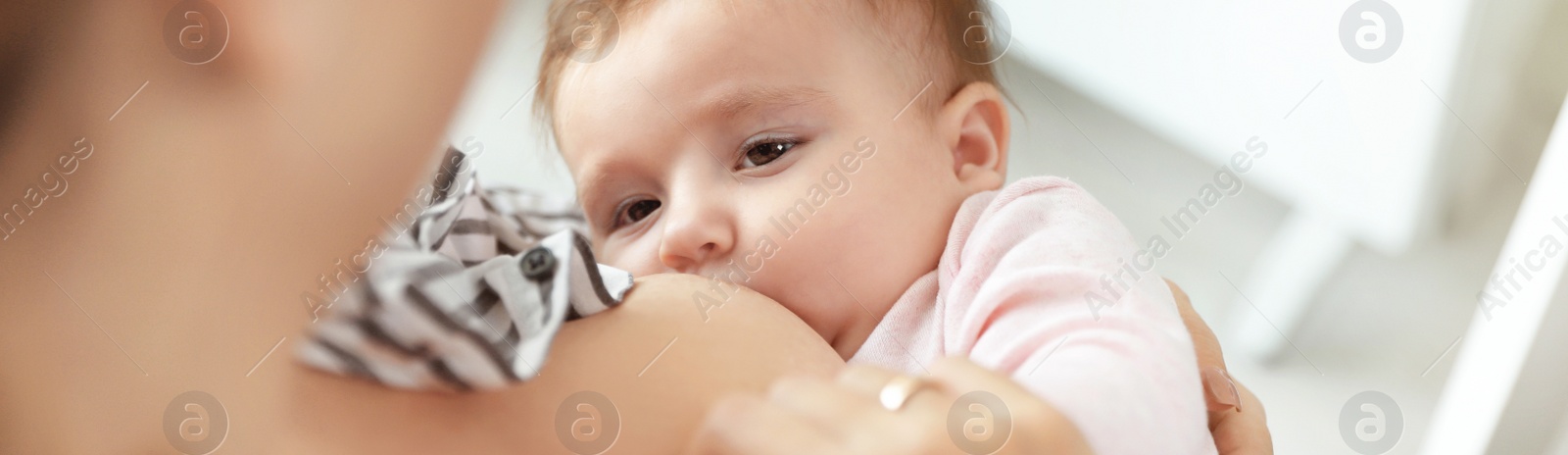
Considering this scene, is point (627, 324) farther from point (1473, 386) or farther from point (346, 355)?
point (1473, 386)

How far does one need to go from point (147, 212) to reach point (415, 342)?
0.10m

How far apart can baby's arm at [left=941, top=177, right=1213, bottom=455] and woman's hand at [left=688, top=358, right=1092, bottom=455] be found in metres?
0.03

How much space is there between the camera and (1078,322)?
0.45 metres

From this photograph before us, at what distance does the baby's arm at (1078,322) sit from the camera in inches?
15.8

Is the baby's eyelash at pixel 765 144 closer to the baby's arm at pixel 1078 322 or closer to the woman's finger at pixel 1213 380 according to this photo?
the baby's arm at pixel 1078 322

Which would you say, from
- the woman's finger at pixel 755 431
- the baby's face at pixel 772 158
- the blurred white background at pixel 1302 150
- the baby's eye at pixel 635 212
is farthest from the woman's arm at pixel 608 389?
the blurred white background at pixel 1302 150

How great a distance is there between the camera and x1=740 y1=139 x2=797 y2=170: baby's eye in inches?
25.5

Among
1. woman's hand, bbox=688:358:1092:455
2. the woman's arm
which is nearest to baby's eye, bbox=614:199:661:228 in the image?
the woman's arm

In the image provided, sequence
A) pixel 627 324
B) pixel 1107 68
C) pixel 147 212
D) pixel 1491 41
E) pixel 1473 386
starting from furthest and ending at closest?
pixel 1107 68 → pixel 1491 41 → pixel 1473 386 → pixel 627 324 → pixel 147 212

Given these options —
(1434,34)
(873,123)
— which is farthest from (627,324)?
(1434,34)

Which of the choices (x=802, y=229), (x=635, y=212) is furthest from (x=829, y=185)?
(x=635, y=212)

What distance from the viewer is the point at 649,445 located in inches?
15.7

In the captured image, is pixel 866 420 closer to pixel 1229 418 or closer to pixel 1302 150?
pixel 1229 418

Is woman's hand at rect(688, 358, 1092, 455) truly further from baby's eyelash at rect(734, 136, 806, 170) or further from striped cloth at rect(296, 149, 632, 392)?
baby's eyelash at rect(734, 136, 806, 170)
